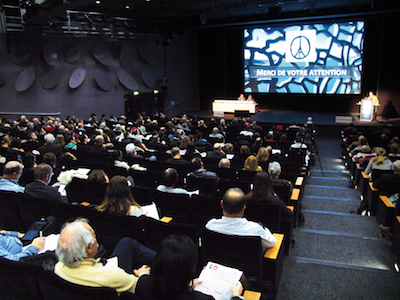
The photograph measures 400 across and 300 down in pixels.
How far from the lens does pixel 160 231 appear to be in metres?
2.86

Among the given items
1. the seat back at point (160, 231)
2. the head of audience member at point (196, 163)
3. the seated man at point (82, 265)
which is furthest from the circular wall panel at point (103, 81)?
the seated man at point (82, 265)

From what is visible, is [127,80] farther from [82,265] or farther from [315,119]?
[82,265]

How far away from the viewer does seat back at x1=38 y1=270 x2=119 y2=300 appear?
1.86 metres

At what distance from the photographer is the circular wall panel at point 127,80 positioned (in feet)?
51.1

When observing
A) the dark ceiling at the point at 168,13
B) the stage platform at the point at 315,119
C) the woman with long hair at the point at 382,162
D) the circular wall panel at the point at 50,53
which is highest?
the dark ceiling at the point at 168,13

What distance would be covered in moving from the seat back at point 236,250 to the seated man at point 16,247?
1.37m

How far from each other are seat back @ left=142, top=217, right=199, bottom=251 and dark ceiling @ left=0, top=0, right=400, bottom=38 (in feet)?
31.3

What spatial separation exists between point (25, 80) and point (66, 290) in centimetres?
1262

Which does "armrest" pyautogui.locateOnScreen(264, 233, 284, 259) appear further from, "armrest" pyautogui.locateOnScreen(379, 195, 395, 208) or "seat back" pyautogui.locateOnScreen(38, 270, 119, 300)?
"armrest" pyautogui.locateOnScreen(379, 195, 395, 208)

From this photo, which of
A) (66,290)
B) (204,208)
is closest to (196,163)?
(204,208)

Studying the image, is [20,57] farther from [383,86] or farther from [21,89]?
[383,86]

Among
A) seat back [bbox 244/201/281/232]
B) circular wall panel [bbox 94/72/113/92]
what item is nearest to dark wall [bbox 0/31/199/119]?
circular wall panel [bbox 94/72/113/92]

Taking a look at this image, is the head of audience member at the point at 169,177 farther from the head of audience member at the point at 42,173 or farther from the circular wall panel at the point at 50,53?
the circular wall panel at the point at 50,53

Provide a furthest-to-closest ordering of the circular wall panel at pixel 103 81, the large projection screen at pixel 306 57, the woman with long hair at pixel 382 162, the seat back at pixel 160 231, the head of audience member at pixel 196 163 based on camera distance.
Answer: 1. the large projection screen at pixel 306 57
2. the circular wall panel at pixel 103 81
3. the woman with long hair at pixel 382 162
4. the head of audience member at pixel 196 163
5. the seat back at pixel 160 231
